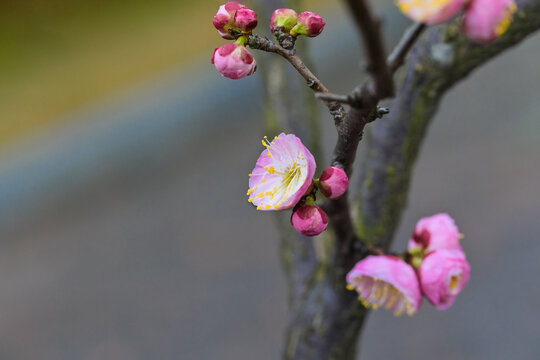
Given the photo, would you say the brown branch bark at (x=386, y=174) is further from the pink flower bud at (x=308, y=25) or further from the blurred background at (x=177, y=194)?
the blurred background at (x=177, y=194)

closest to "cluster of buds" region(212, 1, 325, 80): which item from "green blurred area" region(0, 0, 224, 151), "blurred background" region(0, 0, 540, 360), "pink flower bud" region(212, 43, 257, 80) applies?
"pink flower bud" region(212, 43, 257, 80)

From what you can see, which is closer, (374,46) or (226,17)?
(374,46)

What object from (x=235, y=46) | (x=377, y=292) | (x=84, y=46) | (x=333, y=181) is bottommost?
(x=377, y=292)

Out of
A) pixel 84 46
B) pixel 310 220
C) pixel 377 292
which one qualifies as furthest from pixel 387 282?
pixel 84 46

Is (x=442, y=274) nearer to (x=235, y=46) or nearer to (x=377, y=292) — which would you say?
(x=377, y=292)

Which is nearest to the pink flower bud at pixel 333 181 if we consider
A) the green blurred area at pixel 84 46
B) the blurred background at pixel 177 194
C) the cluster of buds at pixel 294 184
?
the cluster of buds at pixel 294 184

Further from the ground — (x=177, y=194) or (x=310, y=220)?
(x=177, y=194)

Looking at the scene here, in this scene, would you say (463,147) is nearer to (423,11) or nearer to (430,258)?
(430,258)

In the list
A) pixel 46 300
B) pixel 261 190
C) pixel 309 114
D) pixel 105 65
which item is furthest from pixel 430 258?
pixel 105 65
